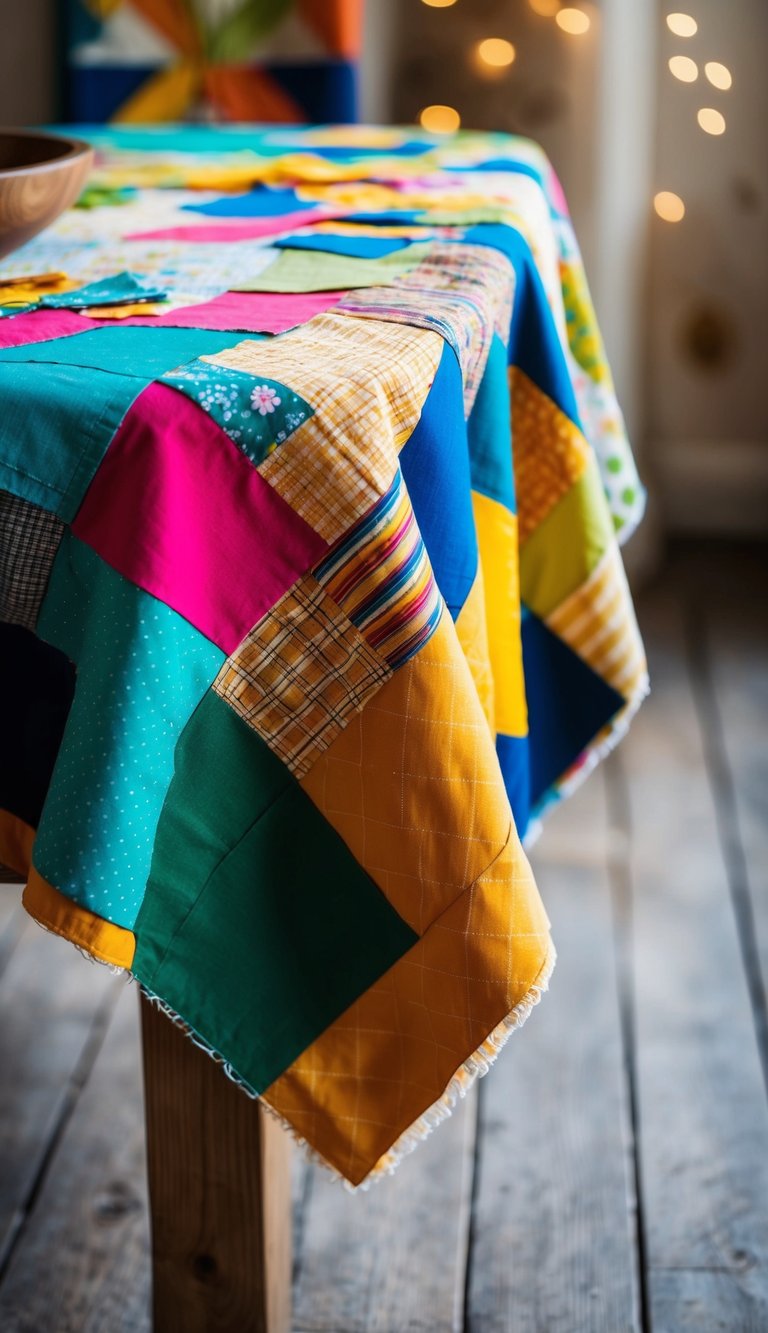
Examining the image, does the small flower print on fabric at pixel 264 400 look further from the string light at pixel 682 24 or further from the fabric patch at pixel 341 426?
the string light at pixel 682 24

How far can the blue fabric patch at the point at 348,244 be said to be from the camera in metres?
0.77

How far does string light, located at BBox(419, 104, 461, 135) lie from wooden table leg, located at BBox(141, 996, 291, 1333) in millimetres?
1546

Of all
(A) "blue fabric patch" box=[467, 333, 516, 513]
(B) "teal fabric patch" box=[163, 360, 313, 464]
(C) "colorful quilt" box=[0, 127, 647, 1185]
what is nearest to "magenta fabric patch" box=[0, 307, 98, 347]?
(C) "colorful quilt" box=[0, 127, 647, 1185]

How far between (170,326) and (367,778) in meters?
0.25

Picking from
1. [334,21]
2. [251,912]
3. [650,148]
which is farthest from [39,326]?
[650,148]

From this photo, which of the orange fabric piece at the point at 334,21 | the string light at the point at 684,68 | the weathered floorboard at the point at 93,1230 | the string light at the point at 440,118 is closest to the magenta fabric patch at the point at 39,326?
the weathered floorboard at the point at 93,1230

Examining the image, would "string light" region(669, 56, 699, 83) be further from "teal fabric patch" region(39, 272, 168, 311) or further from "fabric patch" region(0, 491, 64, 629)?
"fabric patch" region(0, 491, 64, 629)

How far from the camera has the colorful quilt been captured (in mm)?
504

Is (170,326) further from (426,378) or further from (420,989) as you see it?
(420,989)

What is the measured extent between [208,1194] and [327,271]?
54 cm

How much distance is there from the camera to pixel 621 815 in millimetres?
1528

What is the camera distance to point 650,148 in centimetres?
206

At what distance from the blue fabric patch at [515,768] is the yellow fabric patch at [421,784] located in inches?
5.7

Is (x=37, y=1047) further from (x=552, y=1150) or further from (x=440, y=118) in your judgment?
(x=440, y=118)
